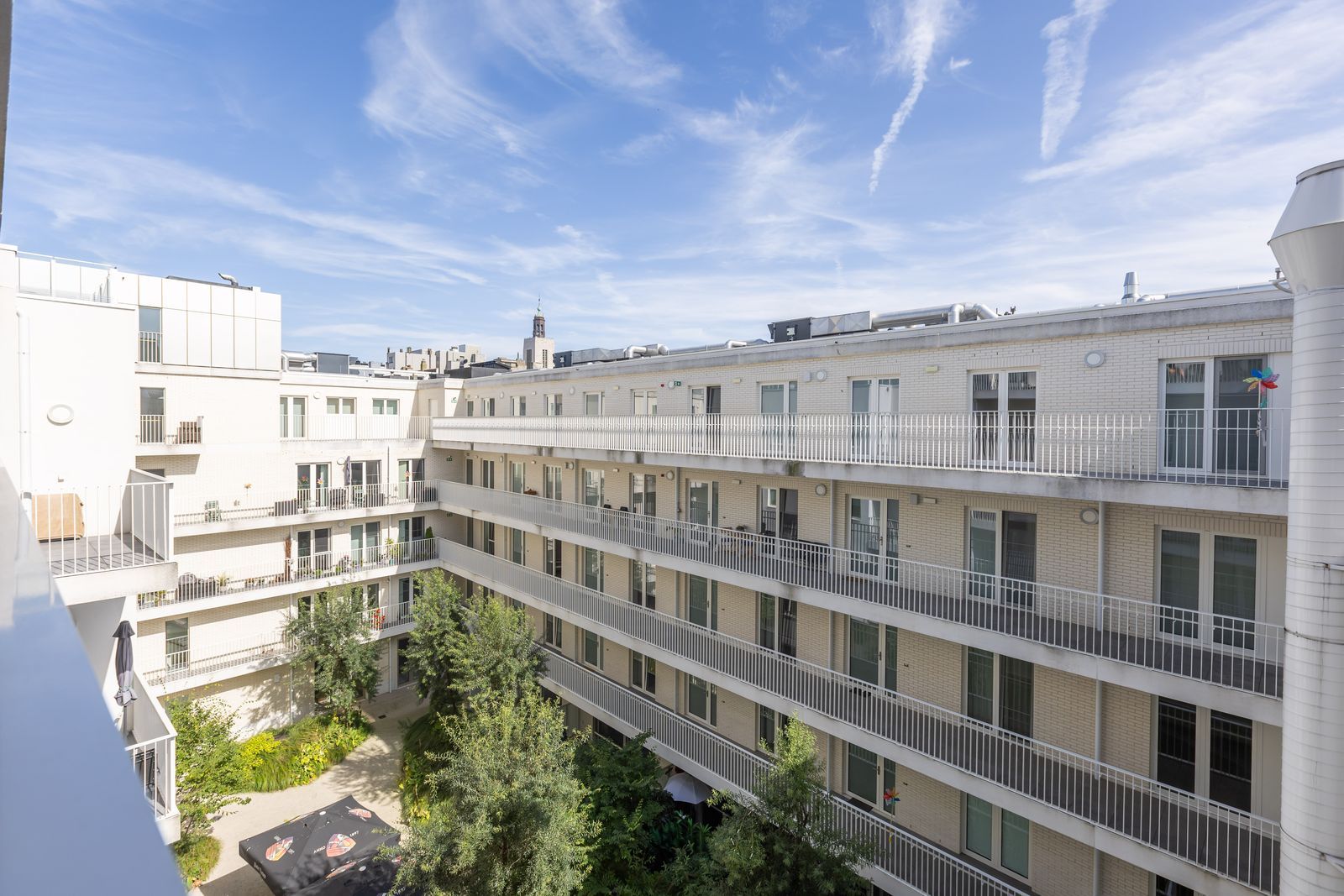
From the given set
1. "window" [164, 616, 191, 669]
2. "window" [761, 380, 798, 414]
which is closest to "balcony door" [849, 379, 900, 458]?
"window" [761, 380, 798, 414]

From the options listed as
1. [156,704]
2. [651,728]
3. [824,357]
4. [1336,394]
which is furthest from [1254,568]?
[156,704]

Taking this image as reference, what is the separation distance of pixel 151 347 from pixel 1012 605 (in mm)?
25892

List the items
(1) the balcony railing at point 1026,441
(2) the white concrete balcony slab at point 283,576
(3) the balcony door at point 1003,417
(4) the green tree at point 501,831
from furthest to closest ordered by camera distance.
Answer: (2) the white concrete balcony slab at point 283,576 < (3) the balcony door at point 1003,417 < (4) the green tree at point 501,831 < (1) the balcony railing at point 1026,441

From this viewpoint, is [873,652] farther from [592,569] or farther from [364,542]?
[364,542]

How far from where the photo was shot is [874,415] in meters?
14.1

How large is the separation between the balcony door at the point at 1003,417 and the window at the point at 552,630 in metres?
16.1

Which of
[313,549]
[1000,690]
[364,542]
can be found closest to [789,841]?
[1000,690]

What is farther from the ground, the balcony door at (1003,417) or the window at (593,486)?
the balcony door at (1003,417)

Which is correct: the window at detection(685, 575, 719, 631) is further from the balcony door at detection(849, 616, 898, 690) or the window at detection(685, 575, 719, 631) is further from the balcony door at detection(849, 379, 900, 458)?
the balcony door at detection(849, 379, 900, 458)

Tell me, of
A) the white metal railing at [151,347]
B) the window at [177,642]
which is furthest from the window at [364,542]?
the white metal railing at [151,347]

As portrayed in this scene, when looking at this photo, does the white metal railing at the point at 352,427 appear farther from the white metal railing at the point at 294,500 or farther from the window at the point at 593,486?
the window at the point at 593,486

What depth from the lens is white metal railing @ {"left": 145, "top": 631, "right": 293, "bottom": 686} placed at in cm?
2156

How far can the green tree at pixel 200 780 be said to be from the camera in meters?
15.9

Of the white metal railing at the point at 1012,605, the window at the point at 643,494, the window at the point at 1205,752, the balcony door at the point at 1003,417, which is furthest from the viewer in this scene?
the window at the point at 643,494
